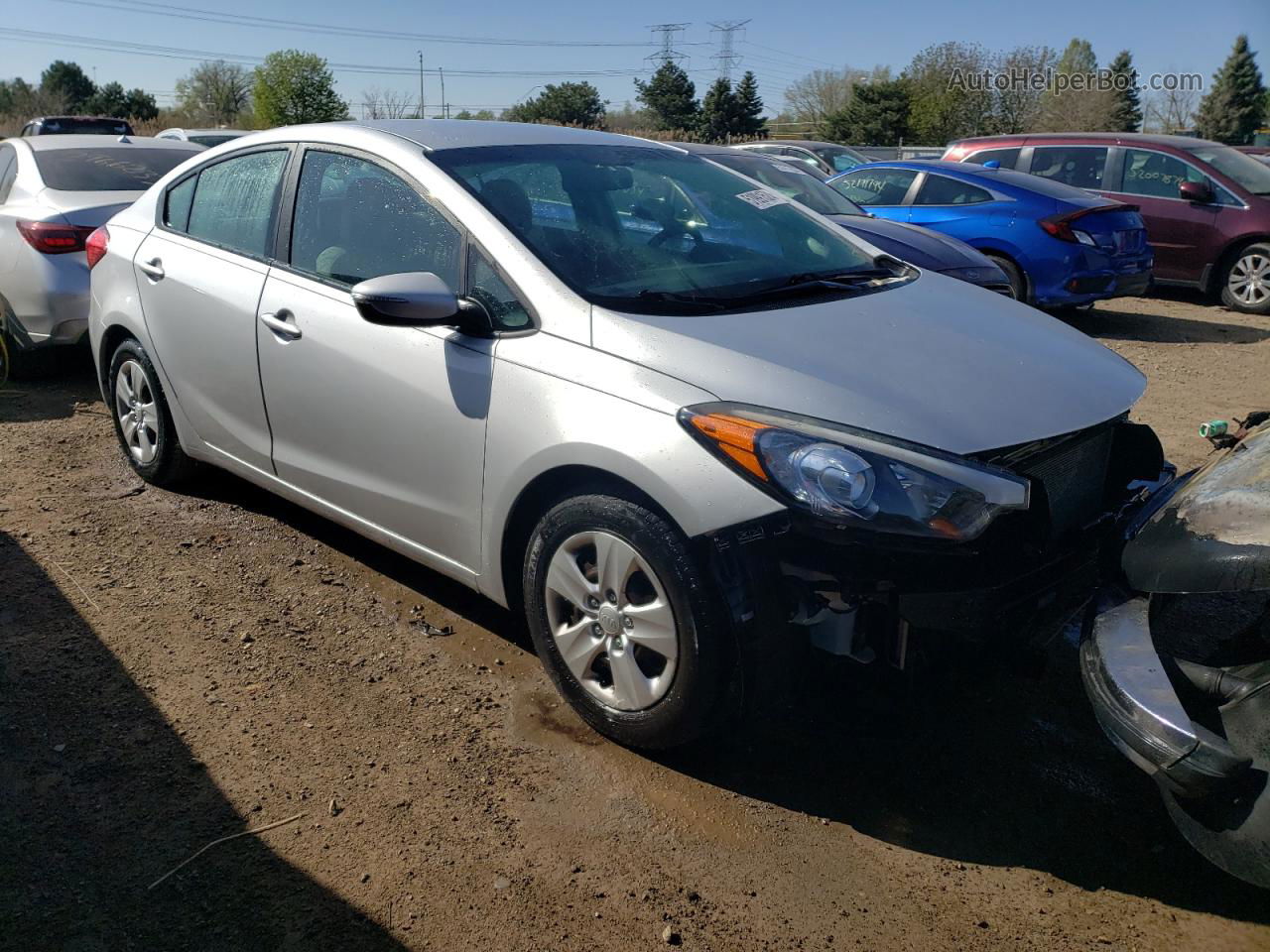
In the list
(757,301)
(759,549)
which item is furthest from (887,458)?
(757,301)

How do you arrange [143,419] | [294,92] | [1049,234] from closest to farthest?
[143,419], [1049,234], [294,92]

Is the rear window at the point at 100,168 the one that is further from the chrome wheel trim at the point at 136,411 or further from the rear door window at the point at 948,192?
the rear door window at the point at 948,192

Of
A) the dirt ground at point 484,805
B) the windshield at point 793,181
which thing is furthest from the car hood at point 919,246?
the dirt ground at point 484,805

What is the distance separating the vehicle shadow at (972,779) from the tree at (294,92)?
4864cm

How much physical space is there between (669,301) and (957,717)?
1.52 metres

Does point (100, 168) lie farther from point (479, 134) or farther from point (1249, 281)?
point (1249, 281)

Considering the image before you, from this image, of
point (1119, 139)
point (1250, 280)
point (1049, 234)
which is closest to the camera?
point (1049, 234)

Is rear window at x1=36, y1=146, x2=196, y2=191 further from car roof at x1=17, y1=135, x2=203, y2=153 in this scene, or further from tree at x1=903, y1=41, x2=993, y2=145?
tree at x1=903, y1=41, x2=993, y2=145

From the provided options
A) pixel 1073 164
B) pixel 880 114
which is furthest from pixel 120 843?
pixel 880 114

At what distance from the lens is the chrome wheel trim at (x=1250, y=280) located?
34.9ft

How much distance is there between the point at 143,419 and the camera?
4938mm

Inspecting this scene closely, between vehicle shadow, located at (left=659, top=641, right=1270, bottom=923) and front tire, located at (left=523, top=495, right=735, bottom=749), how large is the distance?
0.23 meters

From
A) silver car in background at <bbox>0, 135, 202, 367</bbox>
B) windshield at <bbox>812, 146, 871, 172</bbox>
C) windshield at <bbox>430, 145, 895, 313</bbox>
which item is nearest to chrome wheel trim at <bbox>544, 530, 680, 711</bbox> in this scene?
windshield at <bbox>430, 145, 895, 313</bbox>

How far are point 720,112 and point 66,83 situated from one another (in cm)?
3904
